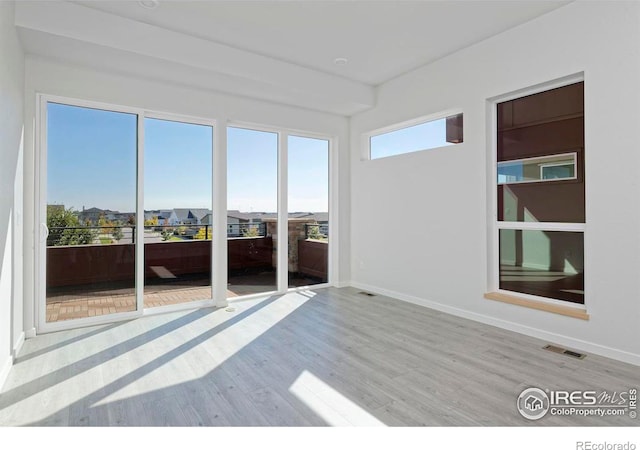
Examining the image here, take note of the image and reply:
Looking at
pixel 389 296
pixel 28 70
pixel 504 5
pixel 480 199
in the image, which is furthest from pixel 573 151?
pixel 28 70

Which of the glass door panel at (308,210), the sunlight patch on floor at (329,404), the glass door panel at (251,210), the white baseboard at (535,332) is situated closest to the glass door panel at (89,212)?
the glass door panel at (251,210)

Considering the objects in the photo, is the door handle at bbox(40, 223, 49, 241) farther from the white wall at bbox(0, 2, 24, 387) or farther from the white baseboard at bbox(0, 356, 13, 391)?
the white baseboard at bbox(0, 356, 13, 391)

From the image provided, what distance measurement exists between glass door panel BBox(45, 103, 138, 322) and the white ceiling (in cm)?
67

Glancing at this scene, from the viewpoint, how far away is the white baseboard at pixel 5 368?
244 cm

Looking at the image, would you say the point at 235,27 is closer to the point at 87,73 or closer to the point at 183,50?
the point at 183,50

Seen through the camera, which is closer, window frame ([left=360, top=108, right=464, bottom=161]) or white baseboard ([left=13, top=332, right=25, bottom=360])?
white baseboard ([left=13, top=332, right=25, bottom=360])

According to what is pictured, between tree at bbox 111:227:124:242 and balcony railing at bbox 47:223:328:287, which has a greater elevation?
tree at bbox 111:227:124:242

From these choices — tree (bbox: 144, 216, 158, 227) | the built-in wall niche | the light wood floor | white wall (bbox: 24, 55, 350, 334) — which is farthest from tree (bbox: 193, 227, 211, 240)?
the built-in wall niche

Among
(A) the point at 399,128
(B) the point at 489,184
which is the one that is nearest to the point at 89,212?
(A) the point at 399,128

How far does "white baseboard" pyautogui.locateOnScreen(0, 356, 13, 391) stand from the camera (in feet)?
7.99

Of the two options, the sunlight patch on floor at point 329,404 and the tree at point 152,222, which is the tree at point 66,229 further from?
the sunlight patch on floor at point 329,404

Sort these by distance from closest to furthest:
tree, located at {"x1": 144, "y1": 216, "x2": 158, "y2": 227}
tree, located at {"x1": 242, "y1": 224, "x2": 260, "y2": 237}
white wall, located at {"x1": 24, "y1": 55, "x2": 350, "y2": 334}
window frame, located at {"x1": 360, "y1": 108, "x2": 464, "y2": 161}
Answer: white wall, located at {"x1": 24, "y1": 55, "x2": 350, "y2": 334} < tree, located at {"x1": 144, "y1": 216, "x2": 158, "y2": 227} < window frame, located at {"x1": 360, "y1": 108, "x2": 464, "y2": 161} < tree, located at {"x1": 242, "y1": 224, "x2": 260, "y2": 237}

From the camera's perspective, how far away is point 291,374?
2.62m

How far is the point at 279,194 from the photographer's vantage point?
507 centimetres
